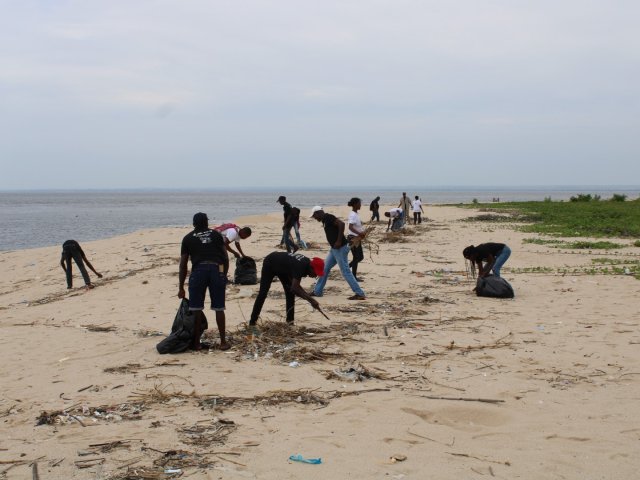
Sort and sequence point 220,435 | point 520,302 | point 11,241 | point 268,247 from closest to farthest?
point 220,435, point 520,302, point 268,247, point 11,241

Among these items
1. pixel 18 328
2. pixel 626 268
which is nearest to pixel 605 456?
pixel 18 328

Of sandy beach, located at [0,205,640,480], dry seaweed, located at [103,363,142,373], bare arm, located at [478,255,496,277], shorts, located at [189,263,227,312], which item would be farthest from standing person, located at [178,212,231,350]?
bare arm, located at [478,255,496,277]

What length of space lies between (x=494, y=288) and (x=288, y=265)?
4.23 m

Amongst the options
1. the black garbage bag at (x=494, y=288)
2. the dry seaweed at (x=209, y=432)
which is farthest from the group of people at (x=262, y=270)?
the dry seaweed at (x=209, y=432)

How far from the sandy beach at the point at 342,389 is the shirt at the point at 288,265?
74 cm

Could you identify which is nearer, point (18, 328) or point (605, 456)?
point (605, 456)

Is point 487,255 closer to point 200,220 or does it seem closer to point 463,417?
point 200,220

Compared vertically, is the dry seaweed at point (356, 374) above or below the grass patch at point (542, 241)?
below

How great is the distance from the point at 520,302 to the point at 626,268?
4.31 meters

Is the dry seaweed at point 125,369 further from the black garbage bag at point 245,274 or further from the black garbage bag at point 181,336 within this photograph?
the black garbage bag at point 245,274

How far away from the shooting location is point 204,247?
784 cm

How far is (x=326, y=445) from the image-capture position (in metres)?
4.94

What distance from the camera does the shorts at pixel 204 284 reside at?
779 centimetres

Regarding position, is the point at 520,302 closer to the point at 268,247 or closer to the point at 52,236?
the point at 268,247
